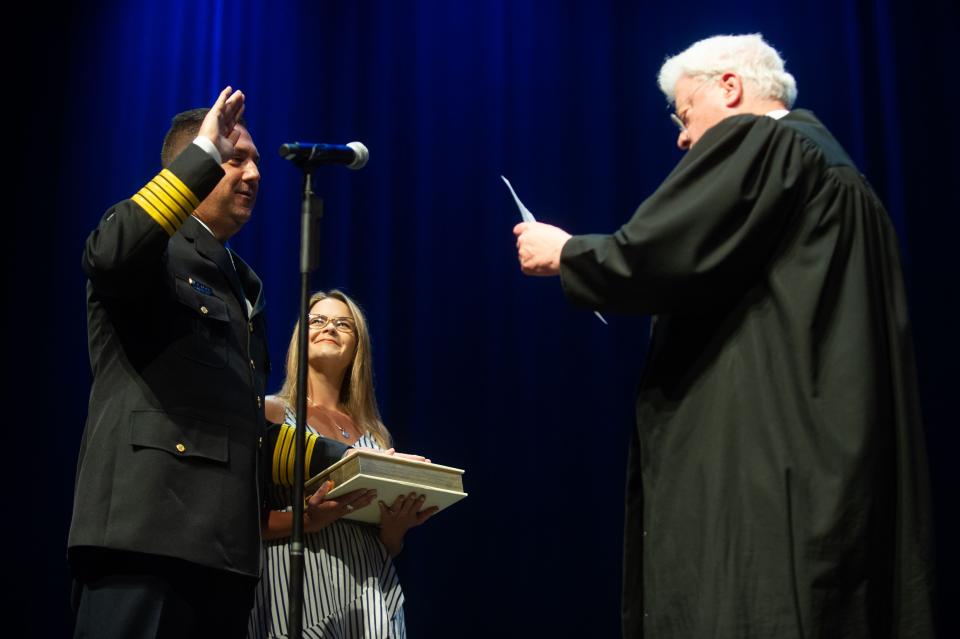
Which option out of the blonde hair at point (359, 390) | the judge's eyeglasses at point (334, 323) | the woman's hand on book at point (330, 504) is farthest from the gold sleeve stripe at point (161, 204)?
the judge's eyeglasses at point (334, 323)

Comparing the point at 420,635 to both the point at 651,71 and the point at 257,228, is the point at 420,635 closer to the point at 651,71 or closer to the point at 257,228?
the point at 257,228

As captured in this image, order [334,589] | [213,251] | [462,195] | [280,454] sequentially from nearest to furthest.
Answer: [213,251]
[280,454]
[334,589]
[462,195]

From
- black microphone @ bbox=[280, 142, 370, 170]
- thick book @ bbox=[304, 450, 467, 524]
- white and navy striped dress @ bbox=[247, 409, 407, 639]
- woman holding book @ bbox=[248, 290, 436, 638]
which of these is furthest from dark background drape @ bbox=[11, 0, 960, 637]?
black microphone @ bbox=[280, 142, 370, 170]

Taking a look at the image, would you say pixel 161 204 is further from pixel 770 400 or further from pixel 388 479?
pixel 770 400

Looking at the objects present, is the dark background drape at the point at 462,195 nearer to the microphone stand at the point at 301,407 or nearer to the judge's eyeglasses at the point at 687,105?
the judge's eyeglasses at the point at 687,105

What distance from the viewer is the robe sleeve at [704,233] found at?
1783mm

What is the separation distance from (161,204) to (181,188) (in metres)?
0.05

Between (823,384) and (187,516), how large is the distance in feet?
3.66

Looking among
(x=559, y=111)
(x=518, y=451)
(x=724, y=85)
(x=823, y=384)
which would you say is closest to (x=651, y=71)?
(x=559, y=111)

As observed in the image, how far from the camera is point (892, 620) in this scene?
171cm

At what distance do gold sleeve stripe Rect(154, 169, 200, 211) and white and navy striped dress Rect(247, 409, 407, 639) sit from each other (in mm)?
1029

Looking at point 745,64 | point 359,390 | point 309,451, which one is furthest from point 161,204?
point 359,390

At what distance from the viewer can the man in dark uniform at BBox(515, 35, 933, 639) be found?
1671 mm

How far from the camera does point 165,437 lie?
200 centimetres
